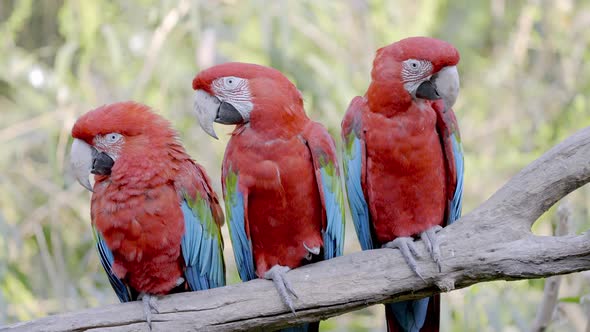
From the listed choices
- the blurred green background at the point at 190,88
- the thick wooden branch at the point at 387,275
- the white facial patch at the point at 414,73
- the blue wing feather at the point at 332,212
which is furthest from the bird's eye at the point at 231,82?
the blurred green background at the point at 190,88

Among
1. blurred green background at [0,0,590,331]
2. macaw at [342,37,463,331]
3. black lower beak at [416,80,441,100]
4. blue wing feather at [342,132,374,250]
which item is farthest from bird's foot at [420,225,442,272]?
blurred green background at [0,0,590,331]

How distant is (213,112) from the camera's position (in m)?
2.74

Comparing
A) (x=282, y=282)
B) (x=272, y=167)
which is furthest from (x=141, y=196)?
(x=282, y=282)

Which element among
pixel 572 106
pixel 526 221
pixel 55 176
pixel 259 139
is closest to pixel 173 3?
pixel 55 176

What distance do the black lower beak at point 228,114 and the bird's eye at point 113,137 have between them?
37 centimetres

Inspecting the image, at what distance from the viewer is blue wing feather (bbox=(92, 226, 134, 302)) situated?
2848mm

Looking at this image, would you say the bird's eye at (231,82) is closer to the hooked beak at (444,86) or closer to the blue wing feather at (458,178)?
the hooked beak at (444,86)

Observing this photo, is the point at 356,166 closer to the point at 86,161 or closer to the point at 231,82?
the point at 231,82

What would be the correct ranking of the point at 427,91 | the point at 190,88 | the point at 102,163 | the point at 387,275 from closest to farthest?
the point at 387,275 → the point at 427,91 → the point at 102,163 → the point at 190,88

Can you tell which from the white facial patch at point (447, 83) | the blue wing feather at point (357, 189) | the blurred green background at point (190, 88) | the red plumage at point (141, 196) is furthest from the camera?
the blurred green background at point (190, 88)

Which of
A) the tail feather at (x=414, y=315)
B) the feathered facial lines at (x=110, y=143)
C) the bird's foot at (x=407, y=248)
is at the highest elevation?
the feathered facial lines at (x=110, y=143)

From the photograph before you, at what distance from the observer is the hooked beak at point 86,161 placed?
2797 mm

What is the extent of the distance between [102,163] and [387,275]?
3.66ft

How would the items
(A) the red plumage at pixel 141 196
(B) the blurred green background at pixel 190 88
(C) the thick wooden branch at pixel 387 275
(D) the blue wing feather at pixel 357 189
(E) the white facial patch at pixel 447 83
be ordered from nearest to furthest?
1. (C) the thick wooden branch at pixel 387 275
2. (E) the white facial patch at pixel 447 83
3. (A) the red plumage at pixel 141 196
4. (D) the blue wing feather at pixel 357 189
5. (B) the blurred green background at pixel 190 88
